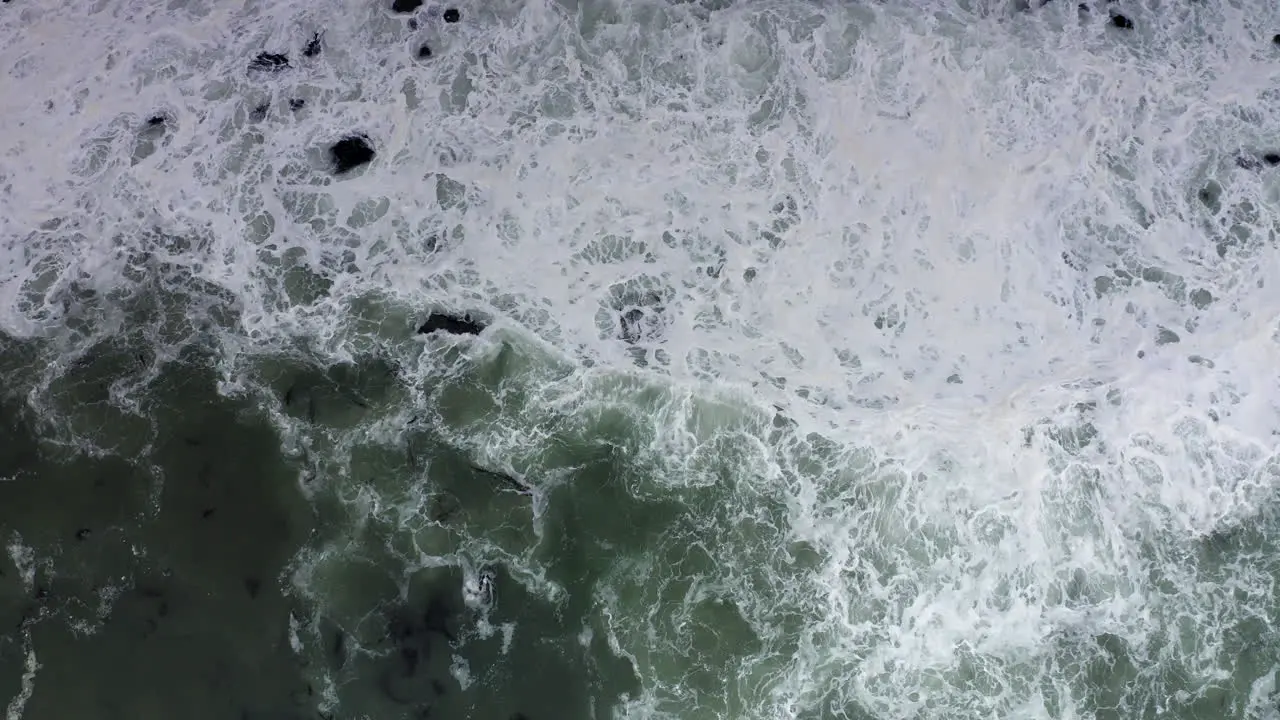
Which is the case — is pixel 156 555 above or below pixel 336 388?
below

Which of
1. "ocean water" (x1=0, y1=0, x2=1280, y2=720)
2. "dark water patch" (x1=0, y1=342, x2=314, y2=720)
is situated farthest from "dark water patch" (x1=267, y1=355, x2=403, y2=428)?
"dark water patch" (x1=0, y1=342, x2=314, y2=720)

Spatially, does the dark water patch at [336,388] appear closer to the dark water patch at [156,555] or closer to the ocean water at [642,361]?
the ocean water at [642,361]

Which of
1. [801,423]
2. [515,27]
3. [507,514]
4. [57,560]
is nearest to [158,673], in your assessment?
[57,560]

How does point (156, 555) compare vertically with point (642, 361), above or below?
below

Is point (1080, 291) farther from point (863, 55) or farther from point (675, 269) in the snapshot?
point (675, 269)

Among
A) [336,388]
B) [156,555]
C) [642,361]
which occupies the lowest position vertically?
[156,555]

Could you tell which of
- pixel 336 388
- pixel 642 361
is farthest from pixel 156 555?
pixel 642 361

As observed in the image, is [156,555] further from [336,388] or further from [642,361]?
[642,361]

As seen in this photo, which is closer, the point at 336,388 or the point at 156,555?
the point at 156,555
